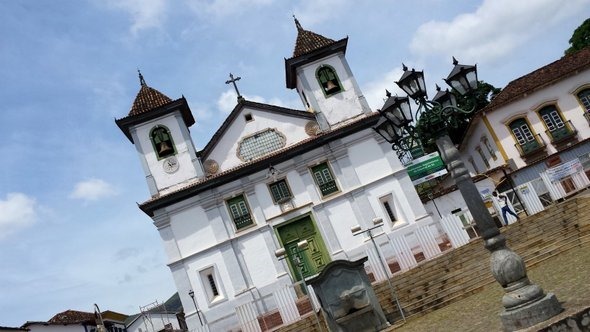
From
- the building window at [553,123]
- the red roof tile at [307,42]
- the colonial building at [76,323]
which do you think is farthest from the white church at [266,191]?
the colonial building at [76,323]

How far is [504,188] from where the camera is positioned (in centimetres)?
2616

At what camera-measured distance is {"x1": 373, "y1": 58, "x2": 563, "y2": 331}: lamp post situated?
19.6 feet

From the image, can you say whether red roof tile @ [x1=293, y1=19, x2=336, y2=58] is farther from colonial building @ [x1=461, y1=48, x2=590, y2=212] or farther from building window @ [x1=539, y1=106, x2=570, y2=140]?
building window @ [x1=539, y1=106, x2=570, y2=140]

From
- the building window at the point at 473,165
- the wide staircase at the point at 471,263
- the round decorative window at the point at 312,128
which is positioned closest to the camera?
the wide staircase at the point at 471,263

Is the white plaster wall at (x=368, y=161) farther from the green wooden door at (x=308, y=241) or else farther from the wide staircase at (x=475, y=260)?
the wide staircase at (x=475, y=260)

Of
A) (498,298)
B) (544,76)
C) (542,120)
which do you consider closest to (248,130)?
(498,298)

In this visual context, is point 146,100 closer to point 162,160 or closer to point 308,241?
point 162,160

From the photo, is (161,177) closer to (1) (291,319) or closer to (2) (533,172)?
(1) (291,319)

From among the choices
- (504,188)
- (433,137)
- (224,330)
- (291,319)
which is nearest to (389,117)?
(433,137)

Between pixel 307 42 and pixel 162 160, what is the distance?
9.52 m

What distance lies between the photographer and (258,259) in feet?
65.5

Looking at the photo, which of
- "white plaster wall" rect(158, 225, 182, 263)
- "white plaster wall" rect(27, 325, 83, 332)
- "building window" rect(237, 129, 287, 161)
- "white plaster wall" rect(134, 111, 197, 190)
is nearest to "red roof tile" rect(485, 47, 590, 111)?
"building window" rect(237, 129, 287, 161)

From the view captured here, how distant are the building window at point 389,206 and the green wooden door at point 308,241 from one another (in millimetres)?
3299

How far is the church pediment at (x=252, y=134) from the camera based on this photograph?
2156 cm
